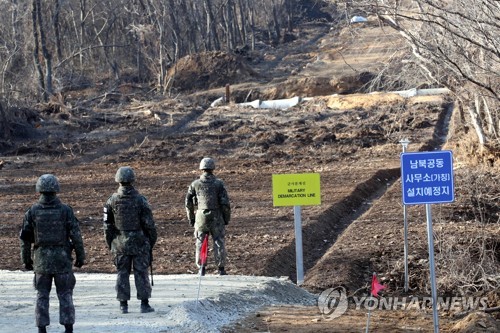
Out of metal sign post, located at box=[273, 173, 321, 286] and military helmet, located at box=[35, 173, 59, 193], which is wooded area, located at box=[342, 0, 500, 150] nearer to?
metal sign post, located at box=[273, 173, 321, 286]

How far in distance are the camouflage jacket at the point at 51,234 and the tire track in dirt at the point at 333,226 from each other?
5.59 metres

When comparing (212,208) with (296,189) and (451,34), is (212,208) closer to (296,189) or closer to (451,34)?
(296,189)

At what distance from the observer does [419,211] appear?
69.0 feet

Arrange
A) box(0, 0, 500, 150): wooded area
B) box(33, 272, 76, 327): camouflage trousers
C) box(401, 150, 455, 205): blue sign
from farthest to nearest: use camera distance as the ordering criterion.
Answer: box(0, 0, 500, 150): wooded area < box(401, 150, 455, 205): blue sign < box(33, 272, 76, 327): camouflage trousers

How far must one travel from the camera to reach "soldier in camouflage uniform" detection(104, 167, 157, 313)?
10.9 meters

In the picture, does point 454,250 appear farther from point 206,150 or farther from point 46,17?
point 46,17

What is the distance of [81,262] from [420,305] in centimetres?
536

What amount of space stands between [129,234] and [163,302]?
1103 millimetres

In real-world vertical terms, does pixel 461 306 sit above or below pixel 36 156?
below

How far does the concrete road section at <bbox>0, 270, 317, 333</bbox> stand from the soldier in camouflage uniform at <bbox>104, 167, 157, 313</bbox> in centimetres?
35

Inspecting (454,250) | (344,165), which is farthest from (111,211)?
(344,165)

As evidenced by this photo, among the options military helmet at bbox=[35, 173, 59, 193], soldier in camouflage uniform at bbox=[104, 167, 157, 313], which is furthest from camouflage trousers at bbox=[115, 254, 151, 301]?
military helmet at bbox=[35, 173, 59, 193]

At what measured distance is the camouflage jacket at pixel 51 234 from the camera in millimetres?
9734

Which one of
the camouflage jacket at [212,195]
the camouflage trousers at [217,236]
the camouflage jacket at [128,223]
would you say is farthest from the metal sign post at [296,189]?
the camouflage jacket at [128,223]
